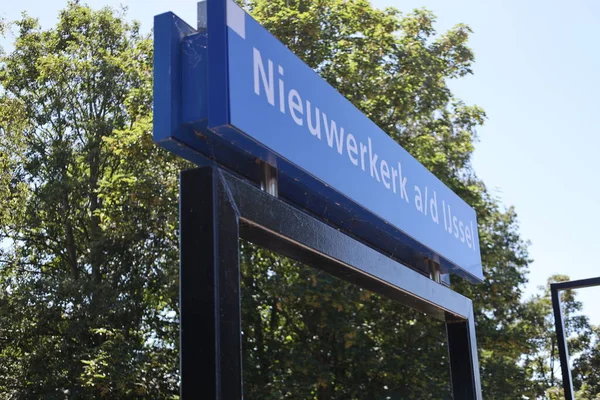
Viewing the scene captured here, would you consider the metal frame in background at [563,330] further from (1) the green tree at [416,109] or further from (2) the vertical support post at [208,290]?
(1) the green tree at [416,109]

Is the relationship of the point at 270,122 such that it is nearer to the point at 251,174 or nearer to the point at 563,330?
the point at 251,174

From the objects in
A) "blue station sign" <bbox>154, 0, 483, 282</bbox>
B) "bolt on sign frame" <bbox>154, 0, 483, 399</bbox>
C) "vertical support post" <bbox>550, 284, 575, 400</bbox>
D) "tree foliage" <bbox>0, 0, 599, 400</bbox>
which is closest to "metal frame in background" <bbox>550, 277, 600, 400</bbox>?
"vertical support post" <bbox>550, 284, 575, 400</bbox>

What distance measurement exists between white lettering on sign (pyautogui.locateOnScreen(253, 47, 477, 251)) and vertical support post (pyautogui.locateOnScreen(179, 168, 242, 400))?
0.39m

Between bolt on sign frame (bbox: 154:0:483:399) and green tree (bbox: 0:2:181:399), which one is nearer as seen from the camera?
bolt on sign frame (bbox: 154:0:483:399)

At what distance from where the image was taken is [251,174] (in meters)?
2.75

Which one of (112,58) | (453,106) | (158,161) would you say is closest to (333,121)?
(158,161)

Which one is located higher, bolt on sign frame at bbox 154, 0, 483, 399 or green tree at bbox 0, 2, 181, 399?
green tree at bbox 0, 2, 181, 399

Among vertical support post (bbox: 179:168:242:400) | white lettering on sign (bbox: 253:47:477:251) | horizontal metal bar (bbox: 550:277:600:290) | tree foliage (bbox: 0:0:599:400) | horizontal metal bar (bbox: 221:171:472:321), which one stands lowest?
vertical support post (bbox: 179:168:242:400)

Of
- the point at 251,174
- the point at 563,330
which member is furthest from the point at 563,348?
the point at 251,174

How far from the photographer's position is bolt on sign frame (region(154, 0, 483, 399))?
2.13 m

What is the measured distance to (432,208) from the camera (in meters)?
3.94

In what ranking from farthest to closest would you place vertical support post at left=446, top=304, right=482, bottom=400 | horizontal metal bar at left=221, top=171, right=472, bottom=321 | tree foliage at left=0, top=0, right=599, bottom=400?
tree foliage at left=0, top=0, right=599, bottom=400 → vertical support post at left=446, top=304, right=482, bottom=400 → horizontal metal bar at left=221, top=171, right=472, bottom=321

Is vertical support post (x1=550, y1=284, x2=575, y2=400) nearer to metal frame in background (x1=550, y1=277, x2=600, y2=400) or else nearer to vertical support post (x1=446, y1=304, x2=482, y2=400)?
metal frame in background (x1=550, y1=277, x2=600, y2=400)

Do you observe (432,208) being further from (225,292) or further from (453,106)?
(453,106)
